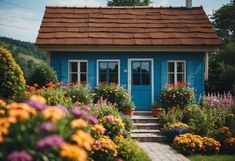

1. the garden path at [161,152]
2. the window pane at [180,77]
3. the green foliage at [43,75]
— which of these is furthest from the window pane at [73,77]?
the garden path at [161,152]

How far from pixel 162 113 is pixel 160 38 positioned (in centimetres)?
396

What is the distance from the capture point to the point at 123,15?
59.7 feet

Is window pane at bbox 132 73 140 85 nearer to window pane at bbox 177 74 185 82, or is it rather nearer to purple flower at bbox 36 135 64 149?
window pane at bbox 177 74 185 82

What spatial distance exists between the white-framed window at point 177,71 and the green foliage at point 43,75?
5.55 m

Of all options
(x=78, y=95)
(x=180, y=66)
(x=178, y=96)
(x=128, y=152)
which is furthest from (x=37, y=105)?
(x=180, y=66)

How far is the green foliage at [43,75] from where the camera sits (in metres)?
14.4

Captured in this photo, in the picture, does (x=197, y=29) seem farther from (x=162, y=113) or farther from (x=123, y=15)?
(x=162, y=113)

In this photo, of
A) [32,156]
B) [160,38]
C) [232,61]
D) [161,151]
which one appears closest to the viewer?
[32,156]

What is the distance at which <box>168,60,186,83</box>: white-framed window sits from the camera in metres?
16.6

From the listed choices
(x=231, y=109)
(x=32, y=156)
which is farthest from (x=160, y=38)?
(x=32, y=156)

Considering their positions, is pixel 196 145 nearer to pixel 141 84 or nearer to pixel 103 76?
pixel 141 84

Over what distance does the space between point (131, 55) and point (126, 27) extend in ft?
5.73

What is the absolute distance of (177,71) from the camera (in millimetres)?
16656

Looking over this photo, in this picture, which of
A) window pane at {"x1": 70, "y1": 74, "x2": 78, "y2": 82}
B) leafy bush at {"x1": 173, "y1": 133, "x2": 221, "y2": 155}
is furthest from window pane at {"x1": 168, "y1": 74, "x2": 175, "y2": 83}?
leafy bush at {"x1": 173, "y1": 133, "x2": 221, "y2": 155}
